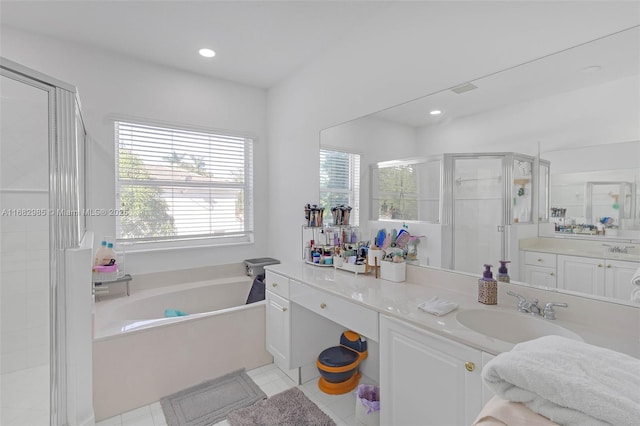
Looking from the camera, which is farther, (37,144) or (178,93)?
(178,93)

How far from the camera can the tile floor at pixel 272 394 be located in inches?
68.3

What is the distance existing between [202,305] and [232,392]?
967 millimetres

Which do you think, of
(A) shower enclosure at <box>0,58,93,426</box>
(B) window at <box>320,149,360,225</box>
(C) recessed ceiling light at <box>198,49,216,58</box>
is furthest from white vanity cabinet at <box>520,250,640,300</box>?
(C) recessed ceiling light at <box>198,49,216,58</box>

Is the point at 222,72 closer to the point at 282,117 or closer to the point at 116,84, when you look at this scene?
the point at 282,117

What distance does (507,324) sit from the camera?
4.22 ft

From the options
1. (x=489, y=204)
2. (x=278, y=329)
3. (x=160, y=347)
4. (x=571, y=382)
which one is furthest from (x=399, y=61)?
(x=160, y=347)

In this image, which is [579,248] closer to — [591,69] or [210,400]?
[591,69]

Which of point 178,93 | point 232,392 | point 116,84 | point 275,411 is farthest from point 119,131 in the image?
point 275,411

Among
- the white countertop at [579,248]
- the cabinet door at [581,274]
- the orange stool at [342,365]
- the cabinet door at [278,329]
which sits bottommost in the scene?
the orange stool at [342,365]

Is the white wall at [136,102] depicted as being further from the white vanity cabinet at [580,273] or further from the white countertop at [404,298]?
the white vanity cabinet at [580,273]

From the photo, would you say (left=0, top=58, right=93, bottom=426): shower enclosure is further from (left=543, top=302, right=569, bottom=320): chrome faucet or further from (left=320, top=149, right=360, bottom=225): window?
(left=543, top=302, right=569, bottom=320): chrome faucet

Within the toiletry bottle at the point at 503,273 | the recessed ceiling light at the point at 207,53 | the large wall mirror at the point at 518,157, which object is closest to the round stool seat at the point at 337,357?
the large wall mirror at the point at 518,157

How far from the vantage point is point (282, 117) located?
9.90ft

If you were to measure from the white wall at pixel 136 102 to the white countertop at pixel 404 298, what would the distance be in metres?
1.25
